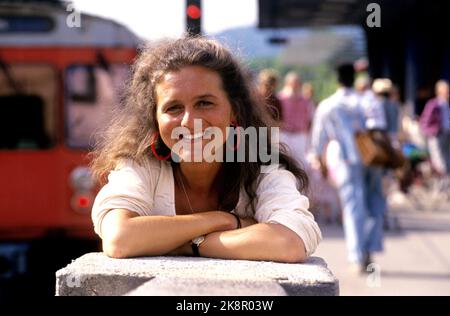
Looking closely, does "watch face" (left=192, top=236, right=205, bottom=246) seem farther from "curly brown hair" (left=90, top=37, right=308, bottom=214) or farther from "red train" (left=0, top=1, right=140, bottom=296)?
"red train" (left=0, top=1, right=140, bottom=296)

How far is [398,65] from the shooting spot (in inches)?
1168

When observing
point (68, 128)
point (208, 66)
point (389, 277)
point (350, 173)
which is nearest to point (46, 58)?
point (68, 128)

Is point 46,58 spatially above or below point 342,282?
above

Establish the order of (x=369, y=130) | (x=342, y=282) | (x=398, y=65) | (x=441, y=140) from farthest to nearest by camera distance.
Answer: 1. (x=398, y=65)
2. (x=441, y=140)
3. (x=369, y=130)
4. (x=342, y=282)

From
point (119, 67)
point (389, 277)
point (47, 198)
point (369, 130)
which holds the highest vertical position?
point (119, 67)

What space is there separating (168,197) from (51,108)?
5.36 m

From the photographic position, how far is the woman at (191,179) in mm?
2570

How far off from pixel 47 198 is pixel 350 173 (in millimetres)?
2726

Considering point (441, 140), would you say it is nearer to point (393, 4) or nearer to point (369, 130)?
point (369, 130)

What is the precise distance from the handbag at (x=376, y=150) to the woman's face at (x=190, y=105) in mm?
4981

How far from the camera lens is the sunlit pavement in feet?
23.5

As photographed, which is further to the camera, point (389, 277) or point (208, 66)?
point (389, 277)

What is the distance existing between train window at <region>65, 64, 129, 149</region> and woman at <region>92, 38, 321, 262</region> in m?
4.93

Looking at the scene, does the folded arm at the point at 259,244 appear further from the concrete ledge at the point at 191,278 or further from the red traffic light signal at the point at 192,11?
the red traffic light signal at the point at 192,11
